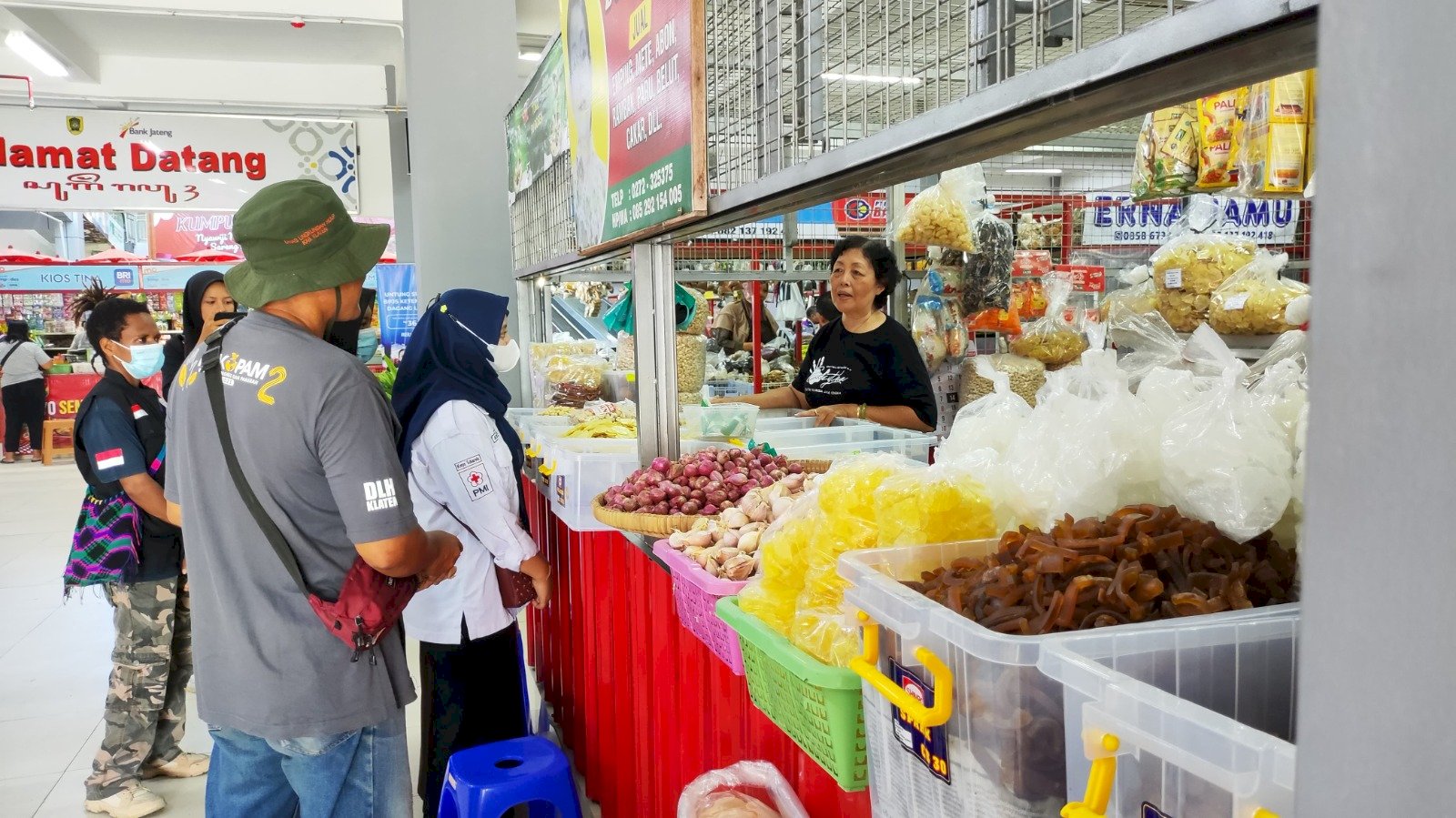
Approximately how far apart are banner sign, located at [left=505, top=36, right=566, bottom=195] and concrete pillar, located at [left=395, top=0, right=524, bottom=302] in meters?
0.70

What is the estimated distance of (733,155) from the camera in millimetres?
2115

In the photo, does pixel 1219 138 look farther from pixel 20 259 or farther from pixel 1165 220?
pixel 20 259

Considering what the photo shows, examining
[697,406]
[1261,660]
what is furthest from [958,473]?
[697,406]

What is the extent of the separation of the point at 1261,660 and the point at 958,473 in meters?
0.50

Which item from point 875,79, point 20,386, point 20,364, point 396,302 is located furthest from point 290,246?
point 20,386

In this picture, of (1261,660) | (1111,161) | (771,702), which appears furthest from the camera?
(1111,161)

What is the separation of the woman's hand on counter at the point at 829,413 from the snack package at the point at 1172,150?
1311 mm

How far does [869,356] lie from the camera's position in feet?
13.0

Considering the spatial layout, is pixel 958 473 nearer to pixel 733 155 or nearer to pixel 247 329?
pixel 733 155

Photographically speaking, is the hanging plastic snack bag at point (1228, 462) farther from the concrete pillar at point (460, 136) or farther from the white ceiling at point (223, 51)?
the white ceiling at point (223, 51)

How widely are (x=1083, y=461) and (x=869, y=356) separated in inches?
111

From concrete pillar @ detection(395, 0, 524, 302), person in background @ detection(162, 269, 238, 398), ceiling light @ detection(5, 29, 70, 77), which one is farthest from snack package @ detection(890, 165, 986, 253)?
ceiling light @ detection(5, 29, 70, 77)

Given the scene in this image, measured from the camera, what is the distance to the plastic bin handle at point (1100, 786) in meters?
0.73

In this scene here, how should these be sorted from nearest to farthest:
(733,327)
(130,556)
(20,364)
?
(130,556) < (733,327) < (20,364)
